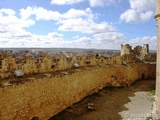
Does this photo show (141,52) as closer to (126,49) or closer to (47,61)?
(126,49)

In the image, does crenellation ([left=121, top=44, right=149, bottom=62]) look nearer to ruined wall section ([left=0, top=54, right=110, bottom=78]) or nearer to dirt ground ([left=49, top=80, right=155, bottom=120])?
dirt ground ([left=49, top=80, right=155, bottom=120])

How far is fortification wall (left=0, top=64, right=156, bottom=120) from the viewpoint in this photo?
827 centimetres

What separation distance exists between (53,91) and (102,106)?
10.7 feet

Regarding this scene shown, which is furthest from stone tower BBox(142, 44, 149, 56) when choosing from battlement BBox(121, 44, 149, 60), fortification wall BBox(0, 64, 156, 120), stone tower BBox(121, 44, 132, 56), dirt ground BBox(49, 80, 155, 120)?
dirt ground BBox(49, 80, 155, 120)

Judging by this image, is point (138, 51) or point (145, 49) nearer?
point (145, 49)

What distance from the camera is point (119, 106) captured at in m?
12.5

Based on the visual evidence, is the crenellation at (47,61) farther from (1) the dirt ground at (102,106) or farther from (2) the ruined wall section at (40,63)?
(1) the dirt ground at (102,106)

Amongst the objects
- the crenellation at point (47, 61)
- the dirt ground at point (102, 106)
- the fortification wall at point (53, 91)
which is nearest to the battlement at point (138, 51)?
the crenellation at point (47, 61)

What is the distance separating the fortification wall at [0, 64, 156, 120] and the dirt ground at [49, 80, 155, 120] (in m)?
0.40

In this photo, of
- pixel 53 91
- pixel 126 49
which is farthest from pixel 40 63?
pixel 126 49

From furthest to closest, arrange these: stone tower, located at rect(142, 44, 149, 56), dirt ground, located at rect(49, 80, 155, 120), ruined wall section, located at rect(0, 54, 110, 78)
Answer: stone tower, located at rect(142, 44, 149, 56) → dirt ground, located at rect(49, 80, 155, 120) → ruined wall section, located at rect(0, 54, 110, 78)

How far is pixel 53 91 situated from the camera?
10938mm

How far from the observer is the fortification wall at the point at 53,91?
325 inches

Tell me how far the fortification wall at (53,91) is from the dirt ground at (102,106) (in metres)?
0.40
